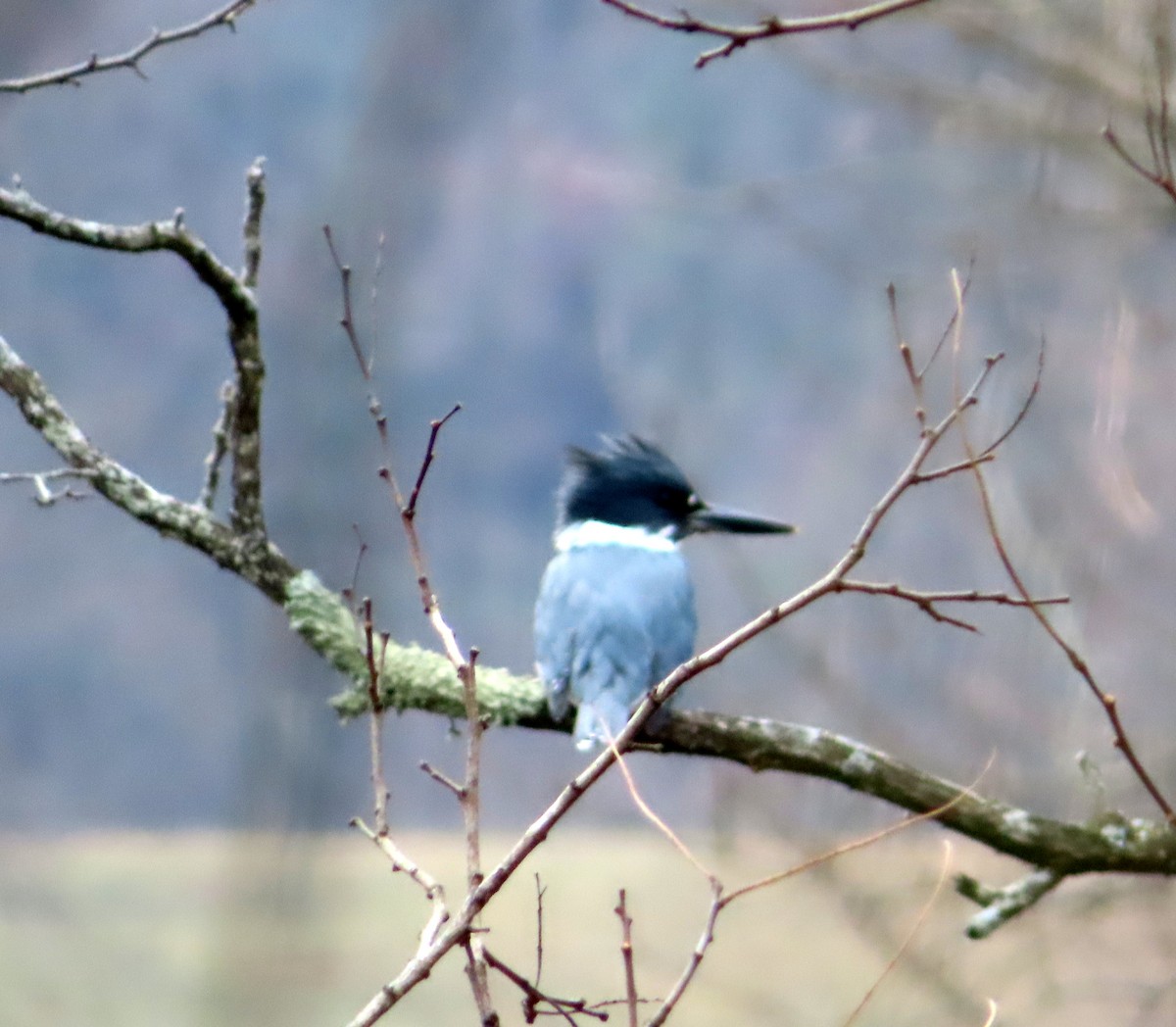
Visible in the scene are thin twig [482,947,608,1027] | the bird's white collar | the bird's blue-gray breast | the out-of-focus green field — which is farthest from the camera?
the out-of-focus green field

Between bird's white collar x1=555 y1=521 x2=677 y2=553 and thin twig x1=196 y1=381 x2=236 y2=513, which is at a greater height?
bird's white collar x1=555 y1=521 x2=677 y2=553

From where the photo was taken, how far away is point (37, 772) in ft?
9.55

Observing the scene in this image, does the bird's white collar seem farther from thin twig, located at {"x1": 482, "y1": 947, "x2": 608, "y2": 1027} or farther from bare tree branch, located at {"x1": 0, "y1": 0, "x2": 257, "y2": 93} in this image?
thin twig, located at {"x1": 482, "y1": 947, "x2": 608, "y2": 1027}

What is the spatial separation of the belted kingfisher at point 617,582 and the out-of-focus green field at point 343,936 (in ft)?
2.78

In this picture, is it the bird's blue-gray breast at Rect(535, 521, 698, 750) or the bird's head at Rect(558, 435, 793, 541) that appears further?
the bird's head at Rect(558, 435, 793, 541)

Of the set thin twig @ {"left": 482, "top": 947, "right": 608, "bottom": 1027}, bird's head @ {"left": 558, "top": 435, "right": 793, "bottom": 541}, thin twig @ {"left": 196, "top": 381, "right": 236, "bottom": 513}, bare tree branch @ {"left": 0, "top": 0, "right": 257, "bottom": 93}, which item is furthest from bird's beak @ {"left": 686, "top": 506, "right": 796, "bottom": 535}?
thin twig @ {"left": 482, "top": 947, "right": 608, "bottom": 1027}

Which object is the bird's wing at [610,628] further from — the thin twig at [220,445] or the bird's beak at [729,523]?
the thin twig at [220,445]

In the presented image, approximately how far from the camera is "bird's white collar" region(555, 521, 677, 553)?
6.17 ft

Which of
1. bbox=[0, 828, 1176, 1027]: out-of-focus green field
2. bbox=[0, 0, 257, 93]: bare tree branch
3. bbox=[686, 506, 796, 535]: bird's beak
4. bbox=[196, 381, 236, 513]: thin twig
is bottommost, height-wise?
bbox=[196, 381, 236, 513]: thin twig

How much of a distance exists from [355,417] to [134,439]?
17.6 inches

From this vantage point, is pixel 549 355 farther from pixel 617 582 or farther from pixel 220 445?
pixel 220 445

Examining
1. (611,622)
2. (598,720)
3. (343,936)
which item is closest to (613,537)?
(611,622)

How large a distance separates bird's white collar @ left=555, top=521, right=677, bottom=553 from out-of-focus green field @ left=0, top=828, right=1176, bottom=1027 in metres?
0.84

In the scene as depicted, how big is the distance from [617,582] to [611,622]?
3.5 inches
